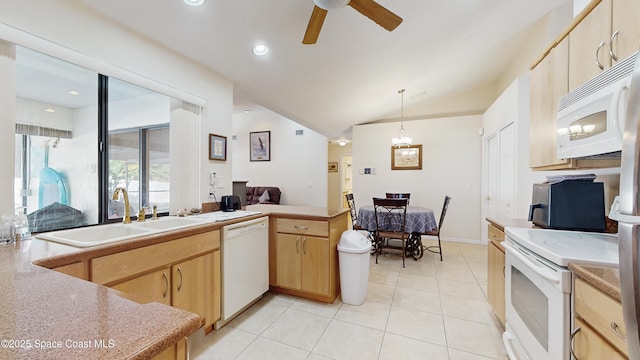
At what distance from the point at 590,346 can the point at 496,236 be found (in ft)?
4.16

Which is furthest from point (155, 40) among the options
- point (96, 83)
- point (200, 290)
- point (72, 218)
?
point (200, 290)

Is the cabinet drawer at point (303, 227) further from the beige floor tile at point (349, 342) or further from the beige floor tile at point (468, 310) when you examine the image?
the beige floor tile at point (468, 310)

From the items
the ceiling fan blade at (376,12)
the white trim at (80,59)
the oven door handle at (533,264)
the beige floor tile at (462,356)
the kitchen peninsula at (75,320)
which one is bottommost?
the beige floor tile at (462,356)

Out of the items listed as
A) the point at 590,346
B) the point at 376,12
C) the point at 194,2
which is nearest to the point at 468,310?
the point at 590,346

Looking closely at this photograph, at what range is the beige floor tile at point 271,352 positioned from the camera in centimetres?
173

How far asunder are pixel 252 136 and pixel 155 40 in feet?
17.2

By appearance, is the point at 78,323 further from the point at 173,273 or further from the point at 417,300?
the point at 417,300

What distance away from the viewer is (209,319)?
1.92 m

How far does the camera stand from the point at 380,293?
2.72m

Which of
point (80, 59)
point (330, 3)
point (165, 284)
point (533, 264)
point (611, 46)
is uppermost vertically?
point (330, 3)

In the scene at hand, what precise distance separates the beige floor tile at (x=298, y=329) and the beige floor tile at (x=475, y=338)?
1.02 m

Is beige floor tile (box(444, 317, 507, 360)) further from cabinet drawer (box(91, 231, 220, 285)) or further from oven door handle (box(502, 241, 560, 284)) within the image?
cabinet drawer (box(91, 231, 220, 285))

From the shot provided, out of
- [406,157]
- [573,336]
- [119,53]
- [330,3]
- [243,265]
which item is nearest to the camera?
[573,336]

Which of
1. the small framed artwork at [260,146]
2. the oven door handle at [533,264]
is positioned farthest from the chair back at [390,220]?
the small framed artwork at [260,146]
